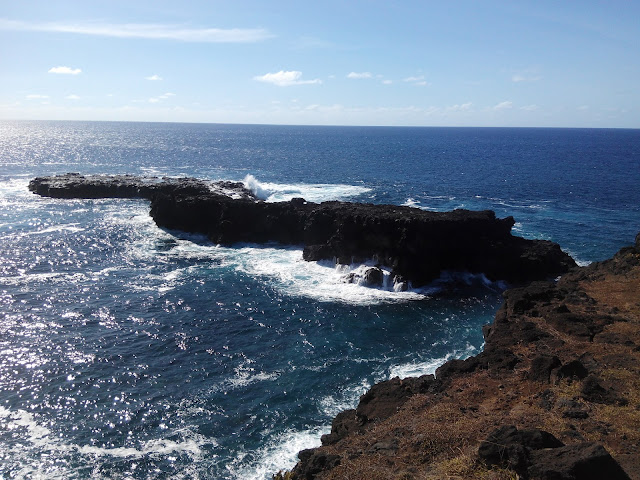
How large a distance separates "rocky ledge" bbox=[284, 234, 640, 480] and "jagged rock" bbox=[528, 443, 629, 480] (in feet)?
0.09

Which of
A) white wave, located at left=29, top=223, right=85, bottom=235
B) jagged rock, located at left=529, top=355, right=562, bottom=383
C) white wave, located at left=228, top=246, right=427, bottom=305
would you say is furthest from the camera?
white wave, located at left=29, top=223, right=85, bottom=235

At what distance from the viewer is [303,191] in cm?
9344

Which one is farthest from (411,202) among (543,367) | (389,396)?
(543,367)

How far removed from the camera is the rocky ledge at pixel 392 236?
50.4 m

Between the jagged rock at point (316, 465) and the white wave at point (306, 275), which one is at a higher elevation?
the jagged rock at point (316, 465)

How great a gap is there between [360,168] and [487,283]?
87.5 metres

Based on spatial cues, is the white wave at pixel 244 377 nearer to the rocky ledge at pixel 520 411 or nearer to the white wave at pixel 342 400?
the white wave at pixel 342 400

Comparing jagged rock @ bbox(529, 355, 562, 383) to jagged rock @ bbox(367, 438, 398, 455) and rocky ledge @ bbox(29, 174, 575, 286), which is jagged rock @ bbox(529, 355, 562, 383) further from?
rocky ledge @ bbox(29, 174, 575, 286)

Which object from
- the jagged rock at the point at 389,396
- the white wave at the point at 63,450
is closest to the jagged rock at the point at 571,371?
the jagged rock at the point at 389,396

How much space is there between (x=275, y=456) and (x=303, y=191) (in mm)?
71603

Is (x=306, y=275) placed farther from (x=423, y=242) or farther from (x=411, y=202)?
(x=411, y=202)

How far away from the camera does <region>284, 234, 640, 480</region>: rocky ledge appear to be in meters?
15.3

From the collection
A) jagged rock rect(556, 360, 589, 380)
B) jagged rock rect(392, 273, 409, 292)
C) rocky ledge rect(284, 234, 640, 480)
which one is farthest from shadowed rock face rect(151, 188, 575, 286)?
jagged rock rect(556, 360, 589, 380)

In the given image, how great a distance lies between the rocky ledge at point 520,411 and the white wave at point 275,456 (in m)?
2.44
